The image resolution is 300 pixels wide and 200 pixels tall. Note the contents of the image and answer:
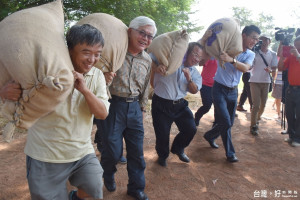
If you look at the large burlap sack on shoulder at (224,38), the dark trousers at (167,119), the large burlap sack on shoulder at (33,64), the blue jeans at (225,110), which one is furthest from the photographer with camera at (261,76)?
the large burlap sack on shoulder at (33,64)

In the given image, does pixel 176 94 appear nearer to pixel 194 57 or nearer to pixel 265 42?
pixel 194 57

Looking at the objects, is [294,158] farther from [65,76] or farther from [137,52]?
[65,76]

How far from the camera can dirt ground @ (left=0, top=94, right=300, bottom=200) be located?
9.59ft

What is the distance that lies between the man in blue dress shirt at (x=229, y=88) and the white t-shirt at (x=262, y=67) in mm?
1622

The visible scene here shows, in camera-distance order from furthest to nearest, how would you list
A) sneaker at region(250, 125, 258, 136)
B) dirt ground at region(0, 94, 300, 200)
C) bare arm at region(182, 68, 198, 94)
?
sneaker at region(250, 125, 258, 136) < bare arm at region(182, 68, 198, 94) < dirt ground at region(0, 94, 300, 200)

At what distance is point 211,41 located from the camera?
11.0 ft

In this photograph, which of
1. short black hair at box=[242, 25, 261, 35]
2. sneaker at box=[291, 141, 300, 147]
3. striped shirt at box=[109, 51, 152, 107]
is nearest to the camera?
striped shirt at box=[109, 51, 152, 107]

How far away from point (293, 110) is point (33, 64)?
4984mm

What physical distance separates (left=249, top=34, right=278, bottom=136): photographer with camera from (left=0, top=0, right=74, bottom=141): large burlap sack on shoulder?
4624 millimetres

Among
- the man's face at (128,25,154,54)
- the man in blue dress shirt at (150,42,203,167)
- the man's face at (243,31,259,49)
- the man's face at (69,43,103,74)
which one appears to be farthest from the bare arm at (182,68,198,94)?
the man's face at (69,43,103,74)

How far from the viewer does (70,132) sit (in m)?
1.74

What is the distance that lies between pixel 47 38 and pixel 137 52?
1.28m

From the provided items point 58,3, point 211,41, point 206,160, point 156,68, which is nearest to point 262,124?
point 206,160

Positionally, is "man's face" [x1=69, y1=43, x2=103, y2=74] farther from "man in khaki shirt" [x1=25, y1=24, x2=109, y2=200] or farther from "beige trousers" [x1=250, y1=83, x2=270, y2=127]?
"beige trousers" [x1=250, y1=83, x2=270, y2=127]
